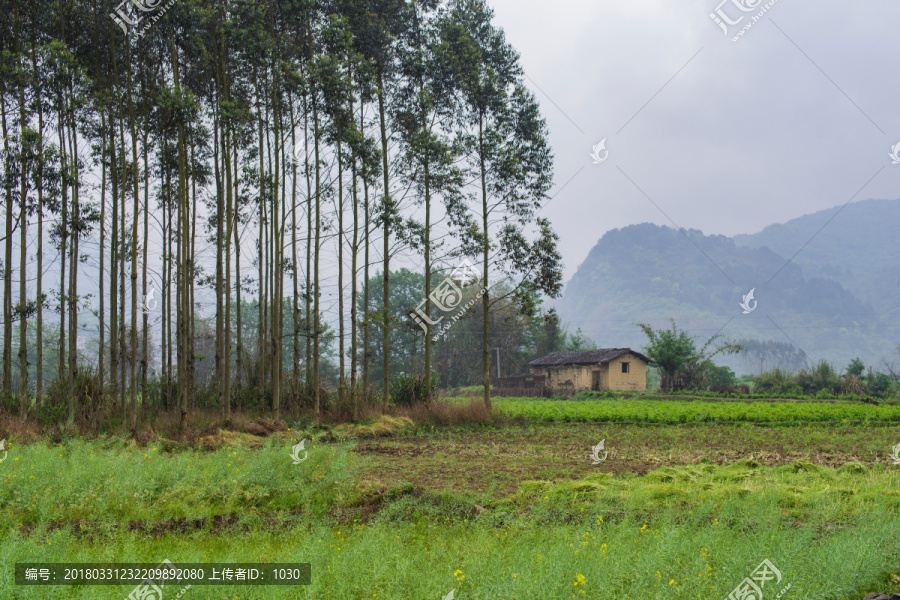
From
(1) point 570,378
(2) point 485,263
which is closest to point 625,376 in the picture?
(1) point 570,378

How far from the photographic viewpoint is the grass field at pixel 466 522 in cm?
466

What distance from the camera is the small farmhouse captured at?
4388 cm

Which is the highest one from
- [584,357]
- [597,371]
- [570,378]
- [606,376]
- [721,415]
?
[584,357]

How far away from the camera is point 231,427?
52.7 feet

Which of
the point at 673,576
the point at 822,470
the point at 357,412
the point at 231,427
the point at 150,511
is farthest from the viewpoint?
the point at 357,412

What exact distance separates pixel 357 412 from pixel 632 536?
14.6 m

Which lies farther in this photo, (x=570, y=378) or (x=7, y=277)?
(x=570, y=378)

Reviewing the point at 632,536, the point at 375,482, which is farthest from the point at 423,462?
the point at 632,536

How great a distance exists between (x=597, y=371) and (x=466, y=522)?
38474 millimetres

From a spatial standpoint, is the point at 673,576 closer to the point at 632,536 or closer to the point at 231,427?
the point at 632,536

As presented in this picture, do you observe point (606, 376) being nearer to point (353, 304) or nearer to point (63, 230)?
point (353, 304)

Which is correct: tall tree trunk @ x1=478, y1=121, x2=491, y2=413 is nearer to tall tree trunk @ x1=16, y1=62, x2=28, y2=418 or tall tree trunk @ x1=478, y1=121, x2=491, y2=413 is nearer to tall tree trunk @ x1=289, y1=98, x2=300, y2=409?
tall tree trunk @ x1=289, y1=98, x2=300, y2=409
